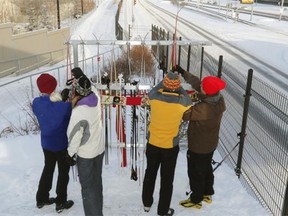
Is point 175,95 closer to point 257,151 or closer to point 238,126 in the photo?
point 257,151

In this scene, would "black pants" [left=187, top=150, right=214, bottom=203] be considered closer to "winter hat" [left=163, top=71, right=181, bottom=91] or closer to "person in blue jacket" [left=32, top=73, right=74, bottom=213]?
"winter hat" [left=163, top=71, right=181, bottom=91]

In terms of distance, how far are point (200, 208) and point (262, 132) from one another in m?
3.86

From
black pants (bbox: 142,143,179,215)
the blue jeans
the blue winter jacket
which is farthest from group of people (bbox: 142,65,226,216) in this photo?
the blue winter jacket

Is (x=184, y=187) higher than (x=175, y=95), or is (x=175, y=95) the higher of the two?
(x=175, y=95)

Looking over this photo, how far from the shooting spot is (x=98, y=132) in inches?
177

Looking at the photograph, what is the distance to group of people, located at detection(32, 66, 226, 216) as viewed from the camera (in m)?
4.34

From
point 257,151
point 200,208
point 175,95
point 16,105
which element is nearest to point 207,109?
point 175,95

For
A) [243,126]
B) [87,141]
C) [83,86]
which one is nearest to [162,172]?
[87,141]

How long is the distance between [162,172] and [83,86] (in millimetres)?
1560

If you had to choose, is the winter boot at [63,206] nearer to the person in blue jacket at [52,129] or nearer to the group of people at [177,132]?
the person in blue jacket at [52,129]

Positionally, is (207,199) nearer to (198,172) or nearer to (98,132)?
(198,172)

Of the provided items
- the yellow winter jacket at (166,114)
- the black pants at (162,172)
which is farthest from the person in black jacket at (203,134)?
the black pants at (162,172)

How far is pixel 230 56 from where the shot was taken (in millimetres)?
21797

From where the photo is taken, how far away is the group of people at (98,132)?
434 centimetres
